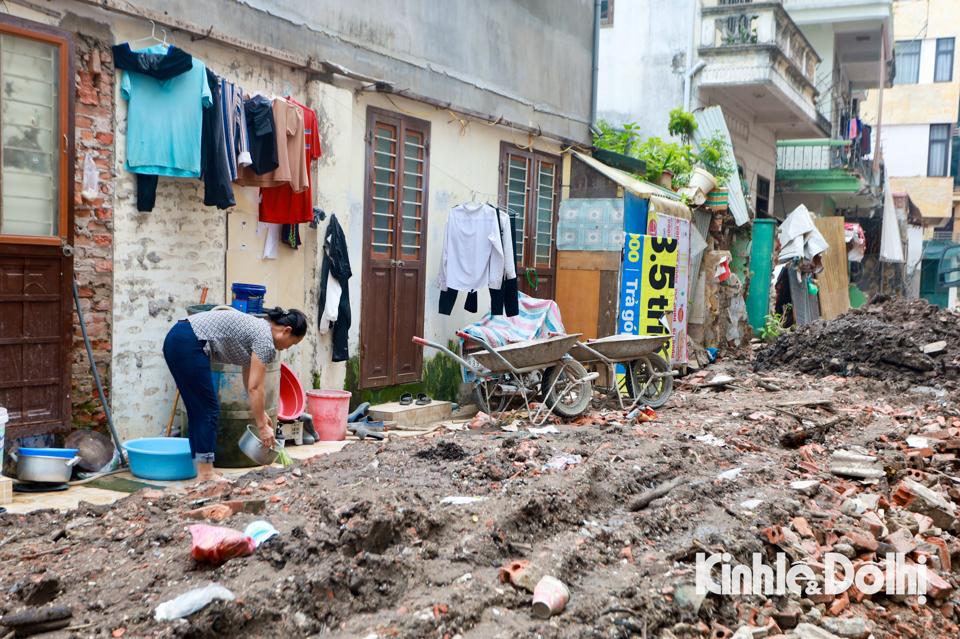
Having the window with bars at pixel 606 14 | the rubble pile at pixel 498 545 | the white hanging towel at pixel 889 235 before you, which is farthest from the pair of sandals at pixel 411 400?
the white hanging towel at pixel 889 235

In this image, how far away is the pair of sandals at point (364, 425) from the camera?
8.59 meters

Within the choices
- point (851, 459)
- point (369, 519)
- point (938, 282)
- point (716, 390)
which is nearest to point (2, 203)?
point (369, 519)

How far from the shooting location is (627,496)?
19.7 feet

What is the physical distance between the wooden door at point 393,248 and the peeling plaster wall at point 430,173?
0.12 metres

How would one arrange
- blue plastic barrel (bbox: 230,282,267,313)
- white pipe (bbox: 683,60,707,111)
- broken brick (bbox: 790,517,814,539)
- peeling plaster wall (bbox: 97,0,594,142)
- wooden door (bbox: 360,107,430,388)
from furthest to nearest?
white pipe (bbox: 683,60,707,111), wooden door (bbox: 360,107,430,388), peeling plaster wall (bbox: 97,0,594,142), blue plastic barrel (bbox: 230,282,267,313), broken brick (bbox: 790,517,814,539)

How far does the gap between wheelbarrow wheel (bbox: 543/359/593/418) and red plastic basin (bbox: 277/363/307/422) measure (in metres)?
2.67

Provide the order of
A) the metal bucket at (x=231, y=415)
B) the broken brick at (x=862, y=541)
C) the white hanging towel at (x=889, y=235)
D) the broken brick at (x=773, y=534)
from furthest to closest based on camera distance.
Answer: the white hanging towel at (x=889, y=235)
the metal bucket at (x=231, y=415)
the broken brick at (x=862, y=541)
the broken brick at (x=773, y=534)

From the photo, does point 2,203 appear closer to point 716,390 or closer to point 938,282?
point 716,390

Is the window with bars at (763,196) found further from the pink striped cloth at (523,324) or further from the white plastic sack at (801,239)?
the pink striped cloth at (523,324)

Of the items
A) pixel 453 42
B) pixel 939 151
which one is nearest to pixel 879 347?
pixel 453 42

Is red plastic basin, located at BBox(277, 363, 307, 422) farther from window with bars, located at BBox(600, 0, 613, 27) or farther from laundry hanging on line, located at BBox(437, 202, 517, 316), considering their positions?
window with bars, located at BBox(600, 0, 613, 27)

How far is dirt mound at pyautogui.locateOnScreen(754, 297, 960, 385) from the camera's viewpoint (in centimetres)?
1338

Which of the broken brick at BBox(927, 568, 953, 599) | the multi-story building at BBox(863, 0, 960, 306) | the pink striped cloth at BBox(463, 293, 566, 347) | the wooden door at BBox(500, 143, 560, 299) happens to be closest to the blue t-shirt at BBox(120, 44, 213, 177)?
the pink striped cloth at BBox(463, 293, 566, 347)

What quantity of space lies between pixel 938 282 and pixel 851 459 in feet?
91.9
